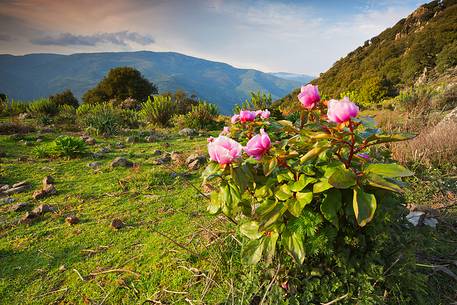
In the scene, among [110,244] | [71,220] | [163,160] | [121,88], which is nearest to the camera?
[110,244]

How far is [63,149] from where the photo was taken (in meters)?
5.84

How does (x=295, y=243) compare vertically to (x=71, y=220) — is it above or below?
above

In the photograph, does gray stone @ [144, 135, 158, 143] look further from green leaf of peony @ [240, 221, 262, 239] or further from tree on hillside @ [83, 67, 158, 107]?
tree on hillside @ [83, 67, 158, 107]

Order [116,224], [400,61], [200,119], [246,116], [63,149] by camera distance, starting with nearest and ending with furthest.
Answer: [246,116] < [116,224] < [63,149] < [200,119] < [400,61]

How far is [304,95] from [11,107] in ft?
58.1

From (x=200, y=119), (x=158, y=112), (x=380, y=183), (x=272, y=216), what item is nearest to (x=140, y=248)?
(x=272, y=216)

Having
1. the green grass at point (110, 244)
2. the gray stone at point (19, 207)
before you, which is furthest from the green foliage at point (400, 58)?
the gray stone at point (19, 207)

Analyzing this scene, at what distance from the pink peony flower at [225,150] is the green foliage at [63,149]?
5532 millimetres

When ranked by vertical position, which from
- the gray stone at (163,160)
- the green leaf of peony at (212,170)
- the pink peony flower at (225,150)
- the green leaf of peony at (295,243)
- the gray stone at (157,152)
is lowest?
the gray stone at (157,152)

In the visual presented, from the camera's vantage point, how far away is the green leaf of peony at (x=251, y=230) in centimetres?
149

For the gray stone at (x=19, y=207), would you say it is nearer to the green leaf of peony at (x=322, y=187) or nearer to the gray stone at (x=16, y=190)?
the gray stone at (x=16, y=190)

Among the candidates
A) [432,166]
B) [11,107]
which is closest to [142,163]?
[432,166]

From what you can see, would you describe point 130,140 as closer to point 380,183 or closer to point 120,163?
point 120,163

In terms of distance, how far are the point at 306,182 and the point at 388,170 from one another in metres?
0.36
